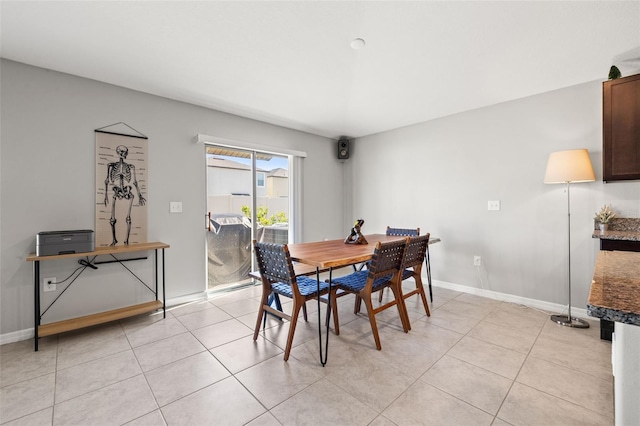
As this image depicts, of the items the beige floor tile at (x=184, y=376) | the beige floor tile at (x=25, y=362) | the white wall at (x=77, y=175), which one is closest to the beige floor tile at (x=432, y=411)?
the beige floor tile at (x=184, y=376)

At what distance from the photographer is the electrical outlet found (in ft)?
8.17

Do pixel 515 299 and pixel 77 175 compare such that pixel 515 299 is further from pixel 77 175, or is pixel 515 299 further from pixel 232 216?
pixel 77 175

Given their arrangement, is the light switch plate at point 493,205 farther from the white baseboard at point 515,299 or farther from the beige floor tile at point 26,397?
the beige floor tile at point 26,397

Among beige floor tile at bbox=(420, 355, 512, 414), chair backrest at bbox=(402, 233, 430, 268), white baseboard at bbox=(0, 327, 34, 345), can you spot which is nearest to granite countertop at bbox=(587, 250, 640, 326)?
beige floor tile at bbox=(420, 355, 512, 414)

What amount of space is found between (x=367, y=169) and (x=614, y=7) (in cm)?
328

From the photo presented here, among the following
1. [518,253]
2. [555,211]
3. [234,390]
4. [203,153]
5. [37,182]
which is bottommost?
[234,390]

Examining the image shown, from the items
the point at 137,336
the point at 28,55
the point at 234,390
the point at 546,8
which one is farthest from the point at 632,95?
the point at 28,55

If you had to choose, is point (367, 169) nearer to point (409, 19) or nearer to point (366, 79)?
point (366, 79)

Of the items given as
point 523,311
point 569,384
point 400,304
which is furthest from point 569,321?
point 400,304

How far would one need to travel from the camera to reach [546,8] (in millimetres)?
1788

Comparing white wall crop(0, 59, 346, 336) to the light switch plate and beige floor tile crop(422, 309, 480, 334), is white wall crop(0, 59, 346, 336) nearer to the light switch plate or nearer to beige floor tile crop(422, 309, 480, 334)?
beige floor tile crop(422, 309, 480, 334)

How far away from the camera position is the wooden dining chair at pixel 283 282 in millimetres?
→ 1988

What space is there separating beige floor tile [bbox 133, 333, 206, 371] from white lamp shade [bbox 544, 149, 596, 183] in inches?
140

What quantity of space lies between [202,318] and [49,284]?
1.36 m
